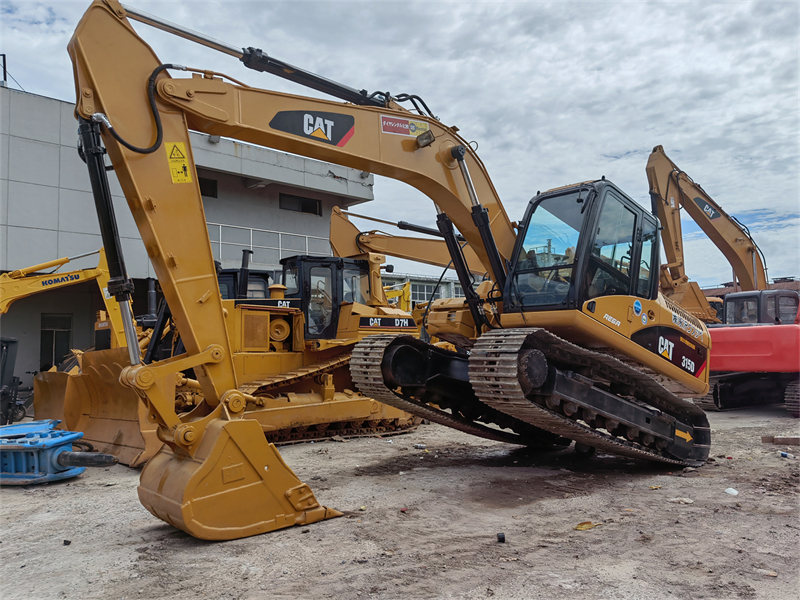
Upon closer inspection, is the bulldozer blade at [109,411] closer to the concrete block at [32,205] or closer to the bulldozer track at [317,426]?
the bulldozer track at [317,426]

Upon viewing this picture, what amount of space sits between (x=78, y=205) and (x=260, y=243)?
5.92 metres

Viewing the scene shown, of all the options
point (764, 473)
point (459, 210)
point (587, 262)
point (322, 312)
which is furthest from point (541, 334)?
point (322, 312)

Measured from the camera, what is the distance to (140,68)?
4344 millimetres

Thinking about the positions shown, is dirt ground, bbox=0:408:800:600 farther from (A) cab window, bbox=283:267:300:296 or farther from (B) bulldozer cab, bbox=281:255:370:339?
(A) cab window, bbox=283:267:300:296

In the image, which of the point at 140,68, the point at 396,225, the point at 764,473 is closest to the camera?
the point at 140,68

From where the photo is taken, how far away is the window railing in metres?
19.7

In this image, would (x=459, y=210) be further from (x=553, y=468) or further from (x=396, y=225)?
(x=396, y=225)

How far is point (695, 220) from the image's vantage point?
14.8 m

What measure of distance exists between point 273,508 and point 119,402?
445 centimetres

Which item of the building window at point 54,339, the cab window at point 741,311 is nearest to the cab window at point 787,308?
the cab window at point 741,311

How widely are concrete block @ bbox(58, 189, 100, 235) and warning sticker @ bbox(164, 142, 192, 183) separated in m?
13.4

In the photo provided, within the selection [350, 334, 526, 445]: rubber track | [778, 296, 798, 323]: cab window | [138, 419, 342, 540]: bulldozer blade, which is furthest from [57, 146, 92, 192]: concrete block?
[778, 296, 798, 323]: cab window

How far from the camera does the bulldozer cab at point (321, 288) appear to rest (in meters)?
9.84

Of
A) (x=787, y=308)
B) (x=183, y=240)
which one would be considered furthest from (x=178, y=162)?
Result: (x=787, y=308)
